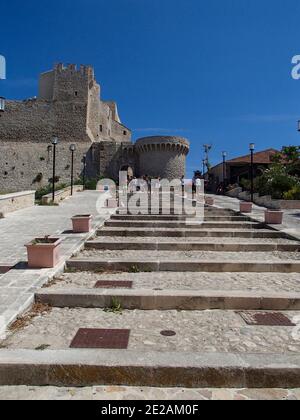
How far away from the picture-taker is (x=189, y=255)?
25.5 ft

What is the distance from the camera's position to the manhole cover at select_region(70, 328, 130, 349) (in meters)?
3.53

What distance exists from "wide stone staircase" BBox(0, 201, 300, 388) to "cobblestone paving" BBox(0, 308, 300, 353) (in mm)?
11

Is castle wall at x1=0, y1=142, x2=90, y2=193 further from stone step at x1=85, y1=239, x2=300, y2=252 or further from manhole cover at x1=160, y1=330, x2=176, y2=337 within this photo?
manhole cover at x1=160, y1=330, x2=176, y2=337

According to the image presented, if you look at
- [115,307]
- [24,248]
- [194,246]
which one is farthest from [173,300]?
[24,248]

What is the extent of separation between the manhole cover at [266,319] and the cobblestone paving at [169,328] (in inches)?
4.0

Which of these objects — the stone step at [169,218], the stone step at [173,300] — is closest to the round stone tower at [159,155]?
the stone step at [169,218]

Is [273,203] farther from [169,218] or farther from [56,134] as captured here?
[56,134]

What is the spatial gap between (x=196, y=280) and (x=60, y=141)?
38496mm

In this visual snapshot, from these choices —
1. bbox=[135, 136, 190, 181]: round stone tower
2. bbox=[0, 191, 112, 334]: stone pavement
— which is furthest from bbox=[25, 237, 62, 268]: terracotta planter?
bbox=[135, 136, 190, 181]: round stone tower

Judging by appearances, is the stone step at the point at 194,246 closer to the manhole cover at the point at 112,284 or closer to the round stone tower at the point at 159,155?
the manhole cover at the point at 112,284

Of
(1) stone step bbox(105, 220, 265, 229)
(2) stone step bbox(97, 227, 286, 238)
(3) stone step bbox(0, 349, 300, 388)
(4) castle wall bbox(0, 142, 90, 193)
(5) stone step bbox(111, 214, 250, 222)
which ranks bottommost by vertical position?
(3) stone step bbox(0, 349, 300, 388)

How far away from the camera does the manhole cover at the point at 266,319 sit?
420 cm

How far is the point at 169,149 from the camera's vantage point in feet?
141
